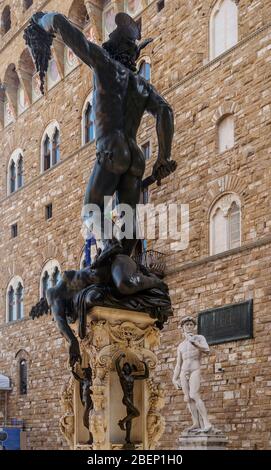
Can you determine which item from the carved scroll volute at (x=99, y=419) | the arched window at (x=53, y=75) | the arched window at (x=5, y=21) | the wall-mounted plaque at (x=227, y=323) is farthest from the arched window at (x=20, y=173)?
the carved scroll volute at (x=99, y=419)

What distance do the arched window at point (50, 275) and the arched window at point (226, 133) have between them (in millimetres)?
8079

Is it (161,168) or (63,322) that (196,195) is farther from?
(63,322)

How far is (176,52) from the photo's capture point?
18641 mm

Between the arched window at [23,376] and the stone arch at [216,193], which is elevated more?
the stone arch at [216,193]

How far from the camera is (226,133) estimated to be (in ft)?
55.0

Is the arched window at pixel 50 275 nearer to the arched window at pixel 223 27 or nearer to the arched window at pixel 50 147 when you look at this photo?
the arched window at pixel 50 147

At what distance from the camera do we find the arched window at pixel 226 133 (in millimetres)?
16578

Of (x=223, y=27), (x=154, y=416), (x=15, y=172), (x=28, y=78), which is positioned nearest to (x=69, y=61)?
(x=28, y=78)

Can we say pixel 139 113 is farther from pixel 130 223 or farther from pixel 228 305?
pixel 228 305

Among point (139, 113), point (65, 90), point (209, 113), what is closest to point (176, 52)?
point (209, 113)

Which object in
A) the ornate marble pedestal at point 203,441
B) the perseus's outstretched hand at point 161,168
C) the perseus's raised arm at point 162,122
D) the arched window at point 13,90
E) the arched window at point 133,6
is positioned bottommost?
the ornate marble pedestal at point 203,441

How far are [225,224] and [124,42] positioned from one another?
37.3 feet

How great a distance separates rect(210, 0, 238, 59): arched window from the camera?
55.4 ft
